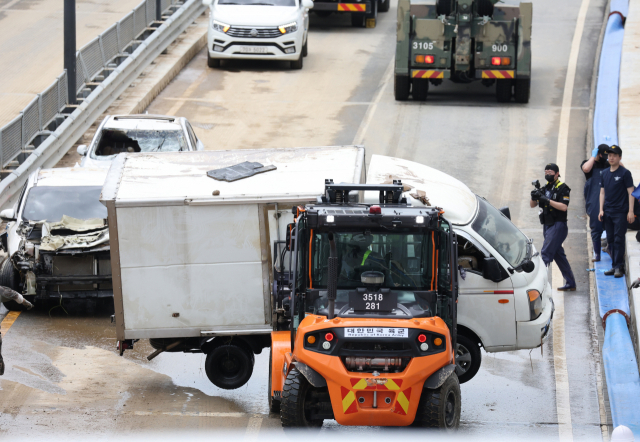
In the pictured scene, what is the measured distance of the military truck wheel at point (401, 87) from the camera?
20739 millimetres

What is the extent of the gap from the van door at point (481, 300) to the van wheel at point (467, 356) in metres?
0.12

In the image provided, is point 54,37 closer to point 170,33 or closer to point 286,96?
point 170,33

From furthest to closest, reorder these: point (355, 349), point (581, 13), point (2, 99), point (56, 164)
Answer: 1. point (581, 13)
2. point (2, 99)
3. point (56, 164)
4. point (355, 349)

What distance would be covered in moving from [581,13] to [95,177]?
19087 mm

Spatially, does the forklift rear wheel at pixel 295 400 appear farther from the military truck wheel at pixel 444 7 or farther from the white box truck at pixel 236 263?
the military truck wheel at pixel 444 7

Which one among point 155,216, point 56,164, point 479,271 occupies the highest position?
point 155,216

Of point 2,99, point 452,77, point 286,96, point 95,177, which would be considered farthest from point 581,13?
point 95,177

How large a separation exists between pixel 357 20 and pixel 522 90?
847cm

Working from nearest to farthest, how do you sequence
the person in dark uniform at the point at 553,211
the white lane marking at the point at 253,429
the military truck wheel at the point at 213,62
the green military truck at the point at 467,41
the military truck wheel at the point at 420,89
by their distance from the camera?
the white lane marking at the point at 253,429, the person in dark uniform at the point at 553,211, the green military truck at the point at 467,41, the military truck wheel at the point at 420,89, the military truck wheel at the point at 213,62

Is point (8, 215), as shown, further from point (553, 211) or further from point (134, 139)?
point (553, 211)

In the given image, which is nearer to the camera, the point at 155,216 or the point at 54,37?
the point at 155,216

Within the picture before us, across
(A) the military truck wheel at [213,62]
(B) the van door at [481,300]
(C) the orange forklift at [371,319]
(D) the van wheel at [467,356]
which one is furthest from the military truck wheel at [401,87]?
(C) the orange forklift at [371,319]

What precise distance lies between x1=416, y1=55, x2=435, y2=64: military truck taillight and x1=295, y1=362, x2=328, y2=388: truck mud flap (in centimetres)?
1342

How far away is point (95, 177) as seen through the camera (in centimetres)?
1355
